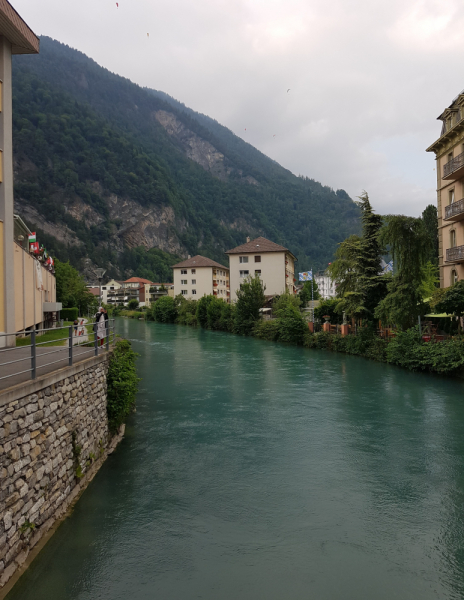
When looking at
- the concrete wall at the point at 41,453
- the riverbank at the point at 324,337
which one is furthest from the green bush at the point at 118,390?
the riverbank at the point at 324,337

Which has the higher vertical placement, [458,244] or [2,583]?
[458,244]

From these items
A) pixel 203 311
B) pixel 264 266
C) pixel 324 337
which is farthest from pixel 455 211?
pixel 264 266

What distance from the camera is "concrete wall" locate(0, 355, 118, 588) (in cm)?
668

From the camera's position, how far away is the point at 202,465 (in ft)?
40.4

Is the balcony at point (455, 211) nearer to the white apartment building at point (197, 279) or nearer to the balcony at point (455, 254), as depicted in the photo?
the balcony at point (455, 254)

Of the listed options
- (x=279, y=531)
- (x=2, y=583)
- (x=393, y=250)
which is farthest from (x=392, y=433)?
(x=393, y=250)

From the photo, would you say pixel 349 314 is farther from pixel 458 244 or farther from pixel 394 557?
pixel 394 557

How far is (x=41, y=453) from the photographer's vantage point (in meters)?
7.83

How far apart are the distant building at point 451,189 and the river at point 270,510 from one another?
1461 cm

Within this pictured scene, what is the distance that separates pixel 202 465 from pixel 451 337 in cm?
2084

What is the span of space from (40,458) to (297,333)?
131 ft

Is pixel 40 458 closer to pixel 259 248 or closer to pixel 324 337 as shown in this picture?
pixel 324 337

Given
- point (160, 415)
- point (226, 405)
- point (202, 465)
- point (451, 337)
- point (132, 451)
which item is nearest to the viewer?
point (202, 465)

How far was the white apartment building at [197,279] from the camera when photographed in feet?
333
